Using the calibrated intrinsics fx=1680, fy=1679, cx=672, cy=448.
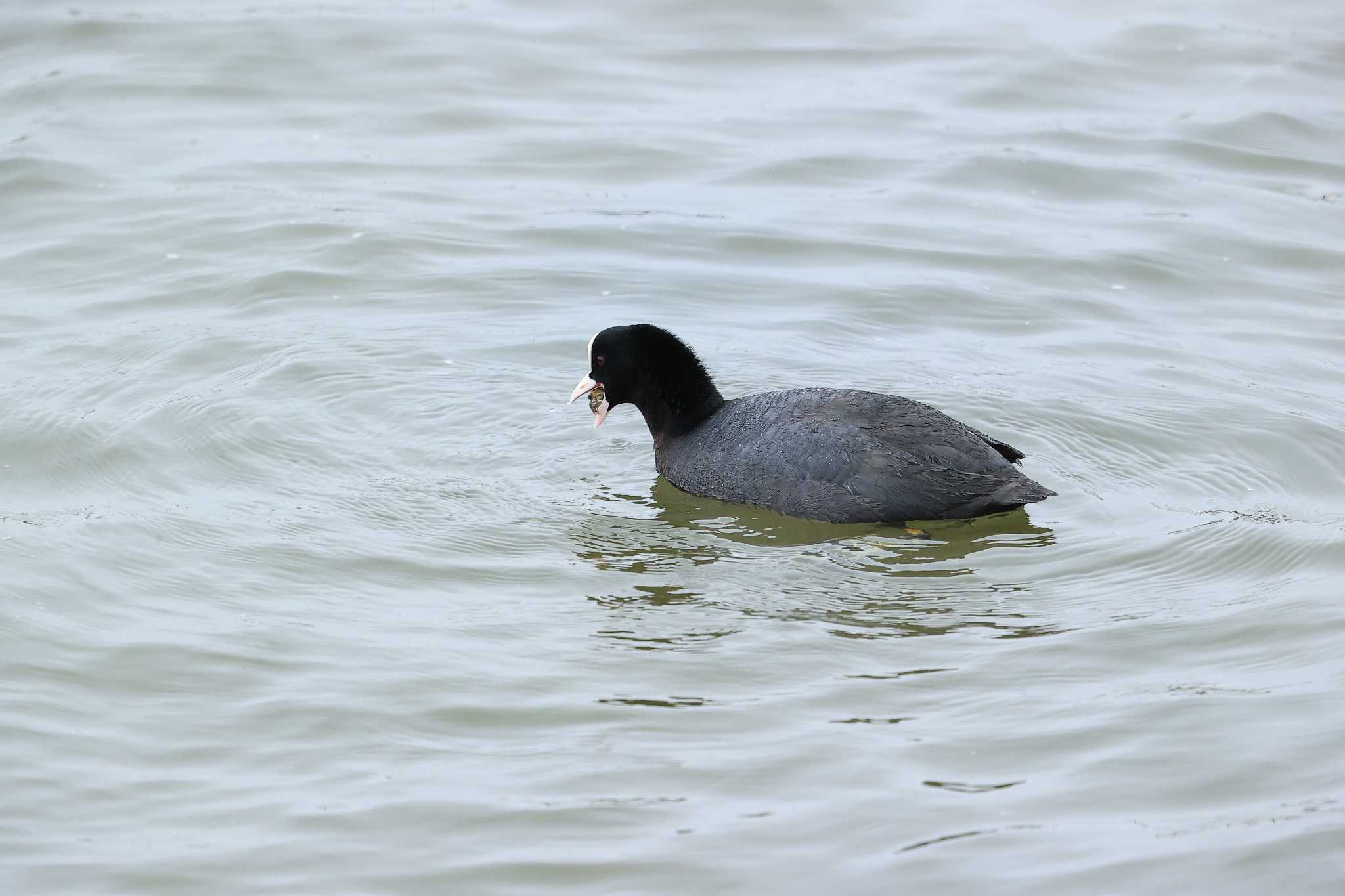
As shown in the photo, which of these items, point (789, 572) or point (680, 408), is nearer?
point (789, 572)

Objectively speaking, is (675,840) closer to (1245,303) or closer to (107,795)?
(107,795)

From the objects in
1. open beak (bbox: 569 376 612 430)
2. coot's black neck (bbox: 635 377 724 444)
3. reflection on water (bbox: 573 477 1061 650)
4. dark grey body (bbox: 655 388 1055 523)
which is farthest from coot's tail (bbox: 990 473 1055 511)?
open beak (bbox: 569 376 612 430)

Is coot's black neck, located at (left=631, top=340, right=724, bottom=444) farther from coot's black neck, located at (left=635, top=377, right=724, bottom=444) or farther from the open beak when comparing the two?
the open beak

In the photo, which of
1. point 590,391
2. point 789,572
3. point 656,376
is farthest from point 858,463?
point 590,391

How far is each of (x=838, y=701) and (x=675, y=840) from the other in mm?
1116

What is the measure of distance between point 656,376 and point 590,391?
0.38 m

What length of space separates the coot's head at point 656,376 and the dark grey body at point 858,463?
1.27ft

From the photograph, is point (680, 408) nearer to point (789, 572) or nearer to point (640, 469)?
point (640, 469)

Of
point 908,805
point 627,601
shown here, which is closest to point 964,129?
point 627,601

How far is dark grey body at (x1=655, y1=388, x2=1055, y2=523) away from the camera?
798 cm

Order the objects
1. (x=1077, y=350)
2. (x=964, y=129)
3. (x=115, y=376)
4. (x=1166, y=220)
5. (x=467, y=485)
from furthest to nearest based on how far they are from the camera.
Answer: (x=964, y=129), (x=1166, y=220), (x=1077, y=350), (x=115, y=376), (x=467, y=485)

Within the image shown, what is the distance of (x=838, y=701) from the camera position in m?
6.40

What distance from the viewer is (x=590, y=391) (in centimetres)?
908

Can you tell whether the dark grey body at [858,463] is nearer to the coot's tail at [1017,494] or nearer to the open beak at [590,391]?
the coot's tail at [1017,494]
